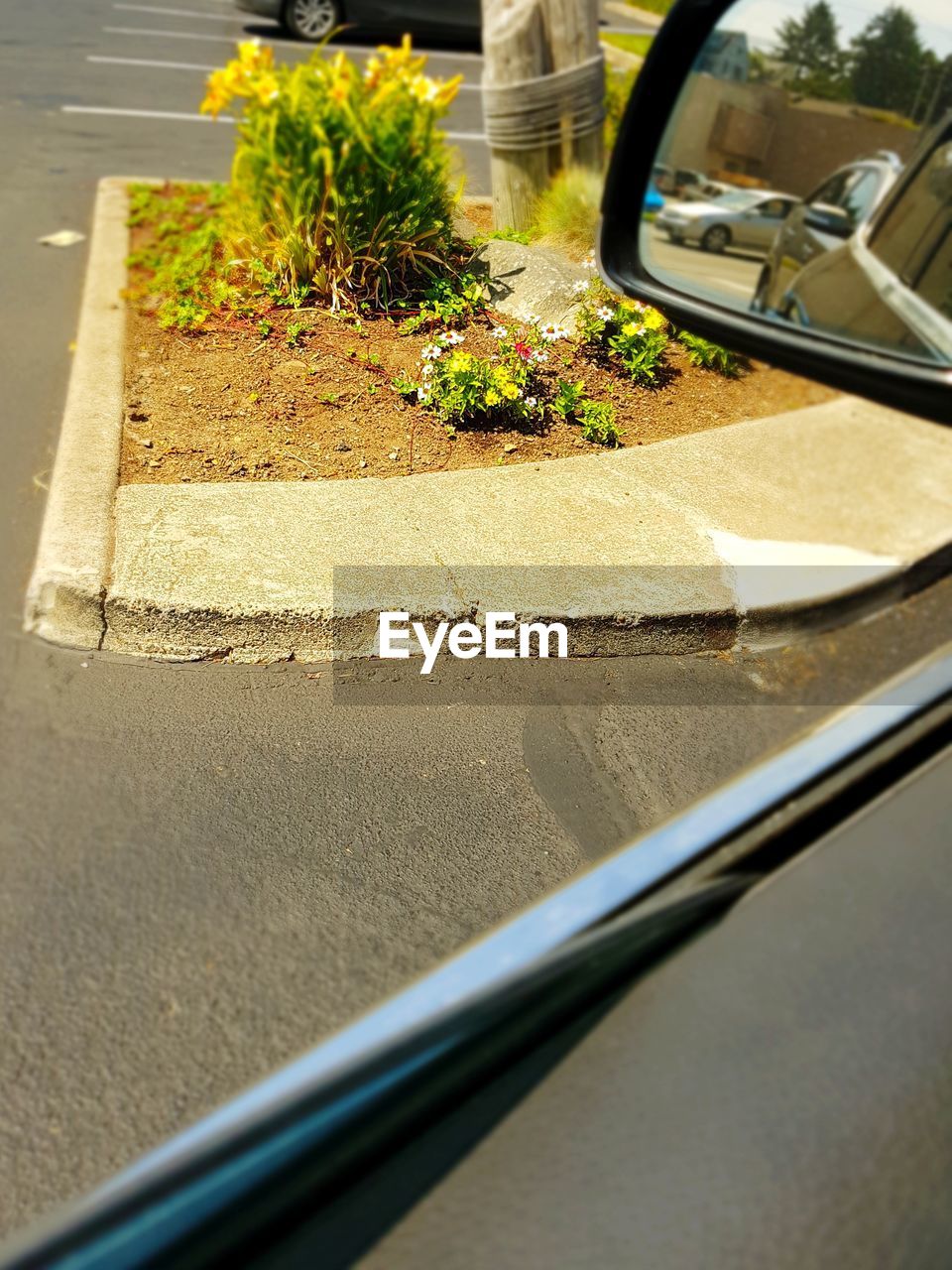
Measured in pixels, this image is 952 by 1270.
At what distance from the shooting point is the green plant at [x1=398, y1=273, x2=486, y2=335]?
541 centimetres

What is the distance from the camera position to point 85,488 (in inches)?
161

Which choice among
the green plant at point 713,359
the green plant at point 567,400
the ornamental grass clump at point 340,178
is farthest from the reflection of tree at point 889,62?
the ornamental grass clump at point 340,178

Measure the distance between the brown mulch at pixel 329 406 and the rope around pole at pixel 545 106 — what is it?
135 cm

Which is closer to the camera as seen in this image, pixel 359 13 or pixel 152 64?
pixel 152 64

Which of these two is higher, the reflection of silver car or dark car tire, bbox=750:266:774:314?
the reflection of silver car

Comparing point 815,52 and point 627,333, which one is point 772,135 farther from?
point 627,333

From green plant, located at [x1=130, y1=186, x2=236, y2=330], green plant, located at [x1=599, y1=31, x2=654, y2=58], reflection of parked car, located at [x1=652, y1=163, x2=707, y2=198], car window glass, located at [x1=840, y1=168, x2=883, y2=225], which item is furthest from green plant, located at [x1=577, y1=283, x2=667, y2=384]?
green plant, located at [x1=599, y1=31, x2=654, y2=58]

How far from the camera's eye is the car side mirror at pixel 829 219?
63.1 inches

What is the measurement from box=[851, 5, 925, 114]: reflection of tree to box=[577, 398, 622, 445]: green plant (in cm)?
328

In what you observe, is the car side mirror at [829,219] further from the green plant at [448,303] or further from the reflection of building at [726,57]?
the green plant at [448,303]

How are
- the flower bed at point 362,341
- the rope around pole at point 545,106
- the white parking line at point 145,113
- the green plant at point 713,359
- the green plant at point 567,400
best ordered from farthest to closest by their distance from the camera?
the white parking line at point 145,113
the rope around pole at point 545,106
the green plant at point 713,359
the green plant at point 567,400
the flower bed at point 362,341

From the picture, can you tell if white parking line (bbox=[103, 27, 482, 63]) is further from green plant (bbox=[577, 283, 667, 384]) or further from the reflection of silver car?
the reflection of silver car

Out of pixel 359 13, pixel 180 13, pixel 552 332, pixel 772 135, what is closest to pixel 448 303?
pixel 552 332

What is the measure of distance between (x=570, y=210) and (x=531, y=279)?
2.26 ft
